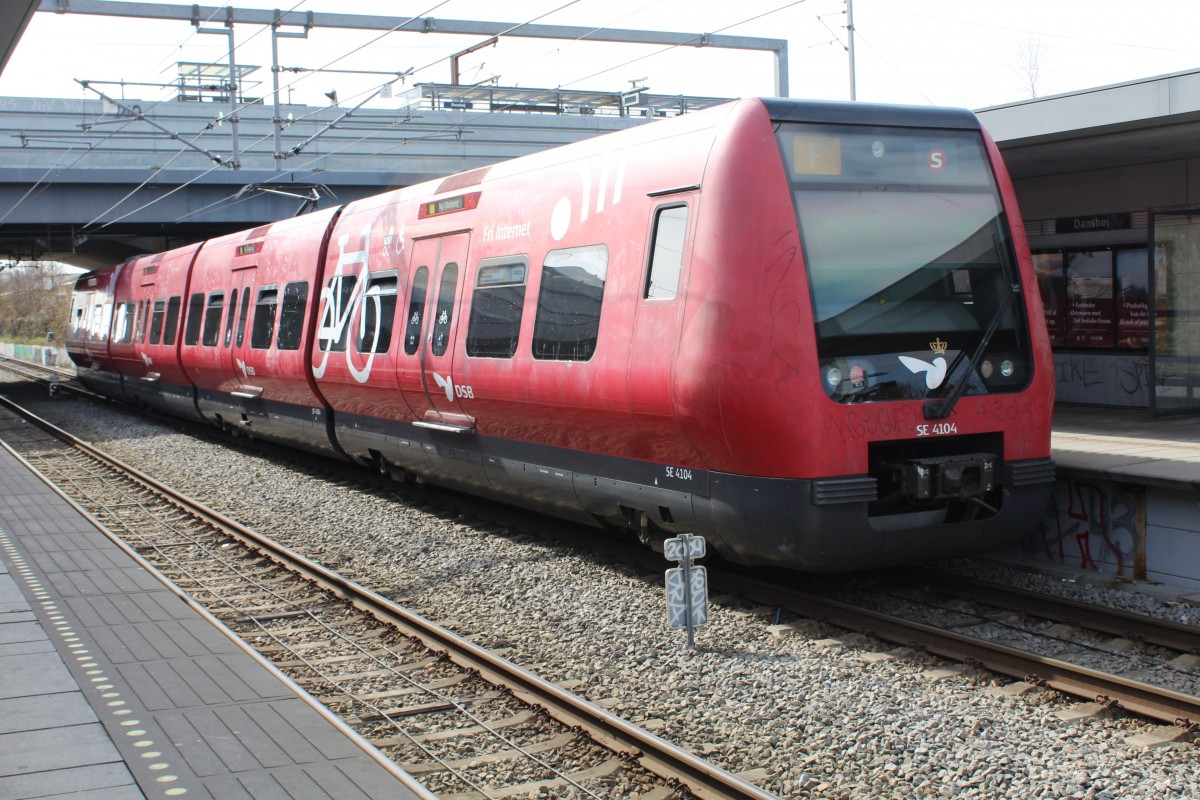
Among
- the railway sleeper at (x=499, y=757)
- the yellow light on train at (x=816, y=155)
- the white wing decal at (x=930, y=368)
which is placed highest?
the yellow light on train at (x=816, y=155)

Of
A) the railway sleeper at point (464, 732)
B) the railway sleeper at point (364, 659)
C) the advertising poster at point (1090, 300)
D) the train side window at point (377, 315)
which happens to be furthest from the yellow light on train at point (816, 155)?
the advertising poster at point (1090, 300)

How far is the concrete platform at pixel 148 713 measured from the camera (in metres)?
4.83

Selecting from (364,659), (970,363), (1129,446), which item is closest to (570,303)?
(970,363)

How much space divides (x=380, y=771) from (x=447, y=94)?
39567 millimetres

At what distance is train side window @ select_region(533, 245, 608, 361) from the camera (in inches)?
332

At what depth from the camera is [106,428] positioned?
23.3 meters

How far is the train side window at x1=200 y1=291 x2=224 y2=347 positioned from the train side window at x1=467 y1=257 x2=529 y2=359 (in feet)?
31.6

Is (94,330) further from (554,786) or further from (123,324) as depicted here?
(554,786)

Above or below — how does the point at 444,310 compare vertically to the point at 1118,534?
above

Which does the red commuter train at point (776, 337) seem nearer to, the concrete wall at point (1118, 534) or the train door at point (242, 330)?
the concrete wall at point (1118, 534)

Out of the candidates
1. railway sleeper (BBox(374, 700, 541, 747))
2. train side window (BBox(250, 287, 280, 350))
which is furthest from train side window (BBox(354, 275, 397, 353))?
railway sleeper (BBox(374, 700, 541, 747))

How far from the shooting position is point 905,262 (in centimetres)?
752

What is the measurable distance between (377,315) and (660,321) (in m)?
5.50

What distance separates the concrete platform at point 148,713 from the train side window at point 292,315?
639 cm
